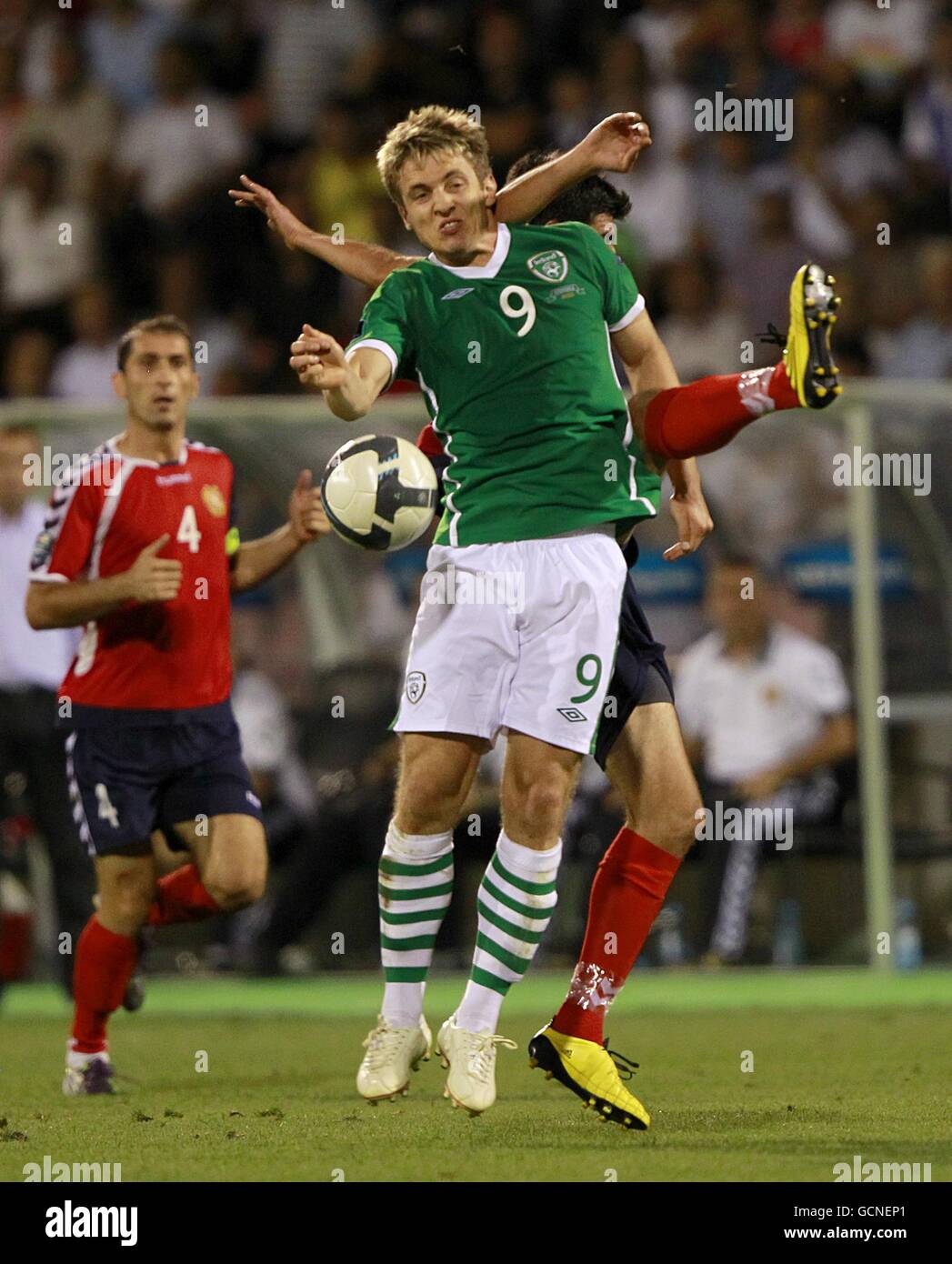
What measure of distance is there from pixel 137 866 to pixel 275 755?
4.06m

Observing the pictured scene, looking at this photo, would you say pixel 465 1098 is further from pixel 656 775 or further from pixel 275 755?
pixel 275 755

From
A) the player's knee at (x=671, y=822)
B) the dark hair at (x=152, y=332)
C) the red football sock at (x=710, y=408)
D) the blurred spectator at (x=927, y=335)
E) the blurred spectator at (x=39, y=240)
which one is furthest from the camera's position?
the blurred spectator at (x=39, y=240)

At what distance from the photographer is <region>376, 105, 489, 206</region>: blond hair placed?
5.05 m

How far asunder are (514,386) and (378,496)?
0.44 meters

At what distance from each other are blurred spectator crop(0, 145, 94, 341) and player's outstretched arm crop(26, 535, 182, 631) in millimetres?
6977

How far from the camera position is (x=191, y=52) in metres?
13.7

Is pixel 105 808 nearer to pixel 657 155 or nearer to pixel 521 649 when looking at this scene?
pixel 521 649

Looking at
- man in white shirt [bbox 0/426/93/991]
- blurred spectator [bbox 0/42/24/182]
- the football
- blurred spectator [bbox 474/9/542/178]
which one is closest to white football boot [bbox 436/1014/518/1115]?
the football

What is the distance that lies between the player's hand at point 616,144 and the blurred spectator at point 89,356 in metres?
7.58

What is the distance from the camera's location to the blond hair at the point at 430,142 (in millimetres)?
5047

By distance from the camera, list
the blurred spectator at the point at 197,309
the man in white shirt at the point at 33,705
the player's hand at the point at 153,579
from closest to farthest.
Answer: the player's hand at the point at 153,579 < the man in white shirt at the point at 33,705 < the blurred spectator at the point at 197,309

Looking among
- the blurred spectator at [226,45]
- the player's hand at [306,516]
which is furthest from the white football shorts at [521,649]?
the blurred spectator at [226,45]

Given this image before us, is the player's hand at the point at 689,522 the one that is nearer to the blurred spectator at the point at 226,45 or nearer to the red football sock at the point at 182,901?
the red football sock at the point at 182,901
